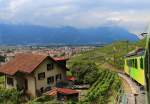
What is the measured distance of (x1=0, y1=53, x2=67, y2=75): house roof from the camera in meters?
40.4

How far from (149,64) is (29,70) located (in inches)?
1459

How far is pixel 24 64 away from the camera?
140 feet

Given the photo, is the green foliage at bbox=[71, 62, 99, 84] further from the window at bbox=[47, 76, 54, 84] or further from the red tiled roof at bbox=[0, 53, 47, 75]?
the red tiled roof at bbox=[0, 53, 47, 75]

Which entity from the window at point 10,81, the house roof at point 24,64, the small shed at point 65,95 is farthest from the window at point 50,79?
the small shed at point 65,95

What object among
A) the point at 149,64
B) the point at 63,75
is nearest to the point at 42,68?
the point at 63,75

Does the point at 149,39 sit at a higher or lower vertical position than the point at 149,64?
higher

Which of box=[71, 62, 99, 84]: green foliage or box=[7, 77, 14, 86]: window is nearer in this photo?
box=[7, 77, 14, 86]: window

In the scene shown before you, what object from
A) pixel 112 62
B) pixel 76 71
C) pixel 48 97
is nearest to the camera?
pixel 48 97

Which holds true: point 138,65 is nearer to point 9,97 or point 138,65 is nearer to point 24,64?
point 9,97

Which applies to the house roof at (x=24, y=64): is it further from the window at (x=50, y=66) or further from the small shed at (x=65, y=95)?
the small shed at (x=65, y=95)

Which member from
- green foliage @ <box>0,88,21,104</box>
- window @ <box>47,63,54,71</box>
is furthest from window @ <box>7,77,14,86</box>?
window @ <box>47,63,54,71</box>

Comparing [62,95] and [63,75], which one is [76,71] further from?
[62,95]

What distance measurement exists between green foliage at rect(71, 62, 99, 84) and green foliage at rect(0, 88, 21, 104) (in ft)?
38.6

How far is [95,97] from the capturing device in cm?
2977
